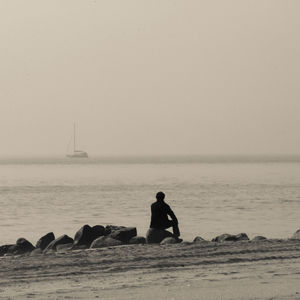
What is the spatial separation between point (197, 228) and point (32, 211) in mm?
17086

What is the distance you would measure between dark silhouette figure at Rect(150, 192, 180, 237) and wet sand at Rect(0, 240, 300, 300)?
5.46 ft

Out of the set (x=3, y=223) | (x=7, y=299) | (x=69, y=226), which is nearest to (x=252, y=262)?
(x=7, y=299)

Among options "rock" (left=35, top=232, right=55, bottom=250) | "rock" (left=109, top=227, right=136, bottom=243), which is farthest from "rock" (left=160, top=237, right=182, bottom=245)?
"rock" (left=35, top=232, right=55, bottom=250)

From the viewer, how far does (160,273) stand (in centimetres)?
1254

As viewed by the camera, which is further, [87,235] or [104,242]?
[87,235]

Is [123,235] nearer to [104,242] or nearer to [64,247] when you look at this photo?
[104,242]

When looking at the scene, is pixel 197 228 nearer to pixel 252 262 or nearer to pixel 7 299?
pixel 252 262

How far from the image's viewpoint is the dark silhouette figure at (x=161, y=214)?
59.5ft

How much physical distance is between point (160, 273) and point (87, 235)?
9.08m

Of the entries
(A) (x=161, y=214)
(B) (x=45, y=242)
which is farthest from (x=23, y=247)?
(A) (x=161, y=214)

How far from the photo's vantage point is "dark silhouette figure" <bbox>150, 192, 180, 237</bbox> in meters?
18.1

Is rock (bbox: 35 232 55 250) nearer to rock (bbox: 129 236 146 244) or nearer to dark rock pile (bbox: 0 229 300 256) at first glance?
dark rock pile (bbox: 0 229 300 256)

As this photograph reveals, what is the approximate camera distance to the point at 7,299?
10.3 m

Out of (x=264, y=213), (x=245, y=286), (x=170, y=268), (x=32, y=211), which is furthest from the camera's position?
(x=32, y=211)
